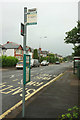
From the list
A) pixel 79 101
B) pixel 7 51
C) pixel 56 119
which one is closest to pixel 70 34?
pixel 79 101

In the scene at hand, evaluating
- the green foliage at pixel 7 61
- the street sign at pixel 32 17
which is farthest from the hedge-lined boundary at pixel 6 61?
the street sign at pixel 32 17

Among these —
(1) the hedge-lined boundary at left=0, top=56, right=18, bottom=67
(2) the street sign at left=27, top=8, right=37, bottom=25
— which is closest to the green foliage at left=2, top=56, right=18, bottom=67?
(1) the hedge-lined boundary at left=0, top=56, right=18, bottom=67

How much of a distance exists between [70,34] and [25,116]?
25.4 m

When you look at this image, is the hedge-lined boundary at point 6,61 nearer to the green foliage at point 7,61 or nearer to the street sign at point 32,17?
the green foliage at point 7,61

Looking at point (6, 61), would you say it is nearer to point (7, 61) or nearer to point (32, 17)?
point (7, 61)

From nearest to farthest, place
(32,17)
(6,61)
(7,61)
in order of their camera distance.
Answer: (32,17)
(6,61)
(7,61)

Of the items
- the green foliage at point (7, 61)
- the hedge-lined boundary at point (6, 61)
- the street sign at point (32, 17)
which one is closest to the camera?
the street sign at point (32, 17)

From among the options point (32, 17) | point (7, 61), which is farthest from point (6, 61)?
point (32, 17)

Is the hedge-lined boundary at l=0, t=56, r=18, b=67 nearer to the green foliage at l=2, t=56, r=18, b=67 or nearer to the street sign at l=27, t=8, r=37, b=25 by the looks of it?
the green foliage at l=2, t=56, r=18, b=67

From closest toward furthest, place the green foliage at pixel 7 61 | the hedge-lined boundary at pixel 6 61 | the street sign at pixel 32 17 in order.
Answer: the street sign at pixel 32 17
the hedge-lined boundary at pixel 6 61
the green foliage at pixel 7 61

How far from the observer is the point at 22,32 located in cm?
348

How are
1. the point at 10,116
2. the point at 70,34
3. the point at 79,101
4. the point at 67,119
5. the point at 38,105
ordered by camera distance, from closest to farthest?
the point at 67,119
the point at 10,116
the point at 38,105
the point at 79,101
the point at 70,34

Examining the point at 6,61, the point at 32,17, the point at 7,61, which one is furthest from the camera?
the point at 7,61

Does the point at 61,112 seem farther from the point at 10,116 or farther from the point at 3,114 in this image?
the point at 3,114
